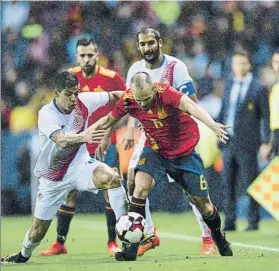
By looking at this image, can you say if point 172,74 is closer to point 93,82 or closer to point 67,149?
point 93,82

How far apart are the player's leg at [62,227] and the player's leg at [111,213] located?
0.88 ft

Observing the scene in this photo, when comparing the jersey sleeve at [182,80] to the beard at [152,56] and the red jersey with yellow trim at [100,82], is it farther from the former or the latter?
the red jersey with yellow trim at [100,82]

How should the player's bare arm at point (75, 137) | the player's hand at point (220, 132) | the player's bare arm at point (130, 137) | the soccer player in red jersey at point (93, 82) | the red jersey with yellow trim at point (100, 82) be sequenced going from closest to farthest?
the player's hand at point (220, 132) < the player's bare arm at point (75, 137) < the player's bare arm at point (130, 137) < the soccer player in red jersey at point (93, 82) < the red jersey with yellow trim at point (100, 82)

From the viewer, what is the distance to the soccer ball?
256 inches

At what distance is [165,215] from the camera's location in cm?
1119

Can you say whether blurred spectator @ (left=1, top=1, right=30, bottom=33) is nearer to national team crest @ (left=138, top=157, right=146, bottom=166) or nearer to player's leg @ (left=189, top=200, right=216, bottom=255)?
player's leg @ (left=189, top=200, right=216, bottom=255)

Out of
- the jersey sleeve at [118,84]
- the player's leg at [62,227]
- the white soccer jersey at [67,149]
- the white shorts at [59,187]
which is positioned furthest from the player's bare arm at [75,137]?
the jersey sleeve at [118,84]

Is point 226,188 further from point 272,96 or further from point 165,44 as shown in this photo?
point 165,44

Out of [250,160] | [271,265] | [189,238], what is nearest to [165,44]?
[250,160]

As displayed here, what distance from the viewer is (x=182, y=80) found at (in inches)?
282

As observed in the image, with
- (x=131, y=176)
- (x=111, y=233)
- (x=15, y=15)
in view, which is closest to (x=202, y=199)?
(x=131, y=176)

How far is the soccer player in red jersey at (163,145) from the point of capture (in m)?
6.49

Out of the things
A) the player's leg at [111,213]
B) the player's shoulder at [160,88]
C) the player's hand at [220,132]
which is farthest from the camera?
the player's leg at [111,213]

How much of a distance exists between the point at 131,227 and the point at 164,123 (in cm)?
72
